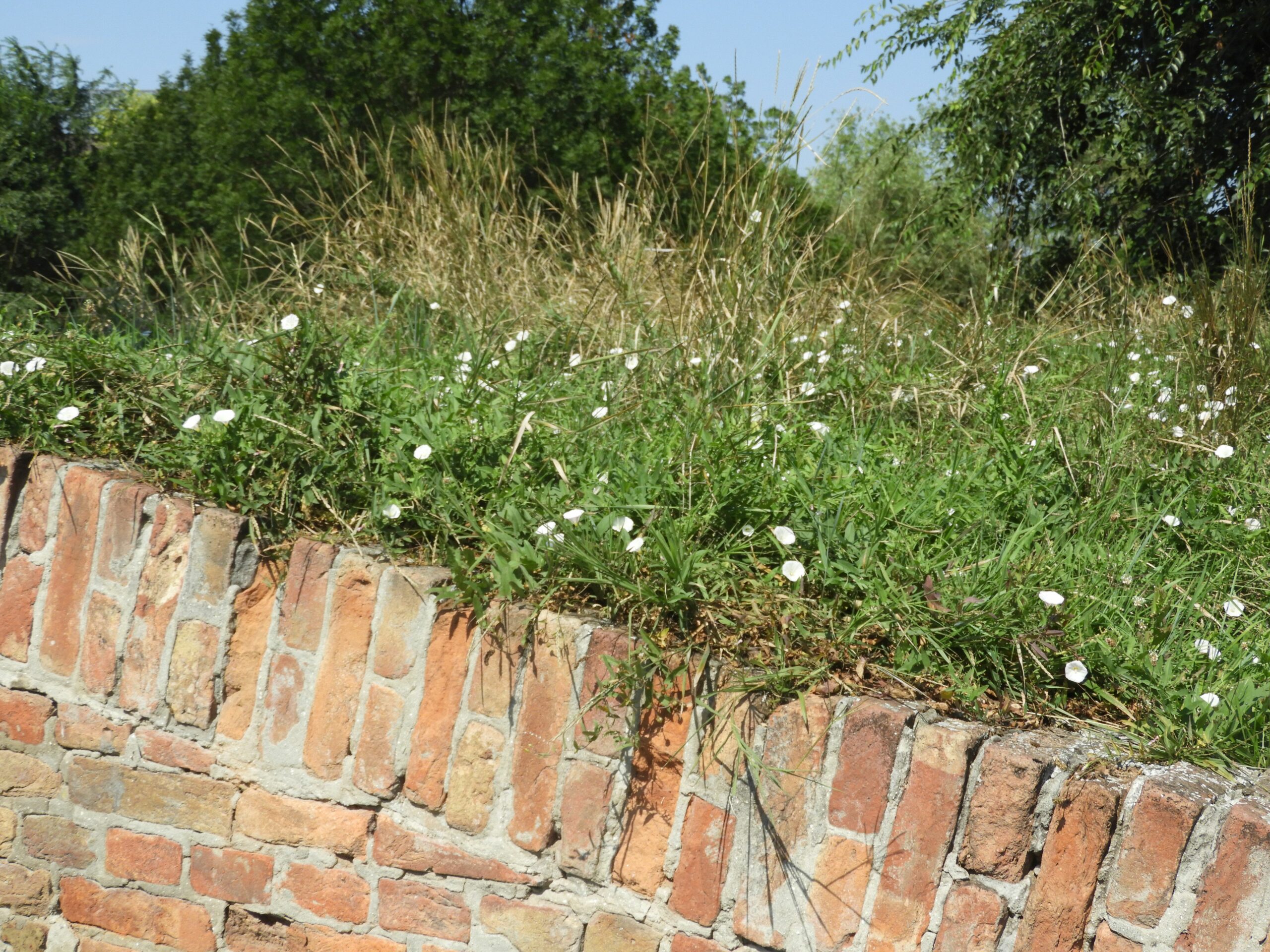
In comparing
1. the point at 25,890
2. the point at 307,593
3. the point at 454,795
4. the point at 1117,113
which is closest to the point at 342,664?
the point at 307,593

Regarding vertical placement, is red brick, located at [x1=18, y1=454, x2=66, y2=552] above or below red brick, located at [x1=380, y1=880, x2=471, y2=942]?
above

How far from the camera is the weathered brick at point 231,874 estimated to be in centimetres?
232

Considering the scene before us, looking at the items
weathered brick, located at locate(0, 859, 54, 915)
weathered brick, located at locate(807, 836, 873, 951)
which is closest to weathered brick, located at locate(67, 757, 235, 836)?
weathered brick, located at locate(0, 859, 54, 915)

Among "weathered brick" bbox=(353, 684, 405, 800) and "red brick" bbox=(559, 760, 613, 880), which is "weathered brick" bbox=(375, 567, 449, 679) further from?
"red brick" bbox=(559, 760, 613, 880)

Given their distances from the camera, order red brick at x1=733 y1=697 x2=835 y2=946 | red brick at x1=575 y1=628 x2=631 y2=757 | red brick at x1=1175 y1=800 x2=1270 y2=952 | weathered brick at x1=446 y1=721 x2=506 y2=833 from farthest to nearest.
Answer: weathered brick at x1=446 y1=721 x2=506 y2=833
red brick at x1=575 y1=628 x2=631 y2=757
red brick at x1=733 y1=697 x2=835 y2=946
red brick at x1=1175 y1=800 x2=1270 y2=952

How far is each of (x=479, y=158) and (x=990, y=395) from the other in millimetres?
2802

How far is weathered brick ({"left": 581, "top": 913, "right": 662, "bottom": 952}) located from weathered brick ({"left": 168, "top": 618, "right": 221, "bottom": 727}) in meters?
0.96

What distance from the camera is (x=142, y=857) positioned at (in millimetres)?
2439

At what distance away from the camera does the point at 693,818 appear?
6.28ft

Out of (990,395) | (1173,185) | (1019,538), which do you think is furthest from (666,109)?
(1019,538)

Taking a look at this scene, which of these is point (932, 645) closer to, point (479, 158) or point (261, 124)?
point (479, 158)

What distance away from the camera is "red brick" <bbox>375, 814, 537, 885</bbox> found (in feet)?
6.81

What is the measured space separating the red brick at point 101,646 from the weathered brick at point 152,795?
0.19 meters

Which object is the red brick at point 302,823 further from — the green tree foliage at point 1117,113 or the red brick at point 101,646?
the green tree foliage at point 1117,113
